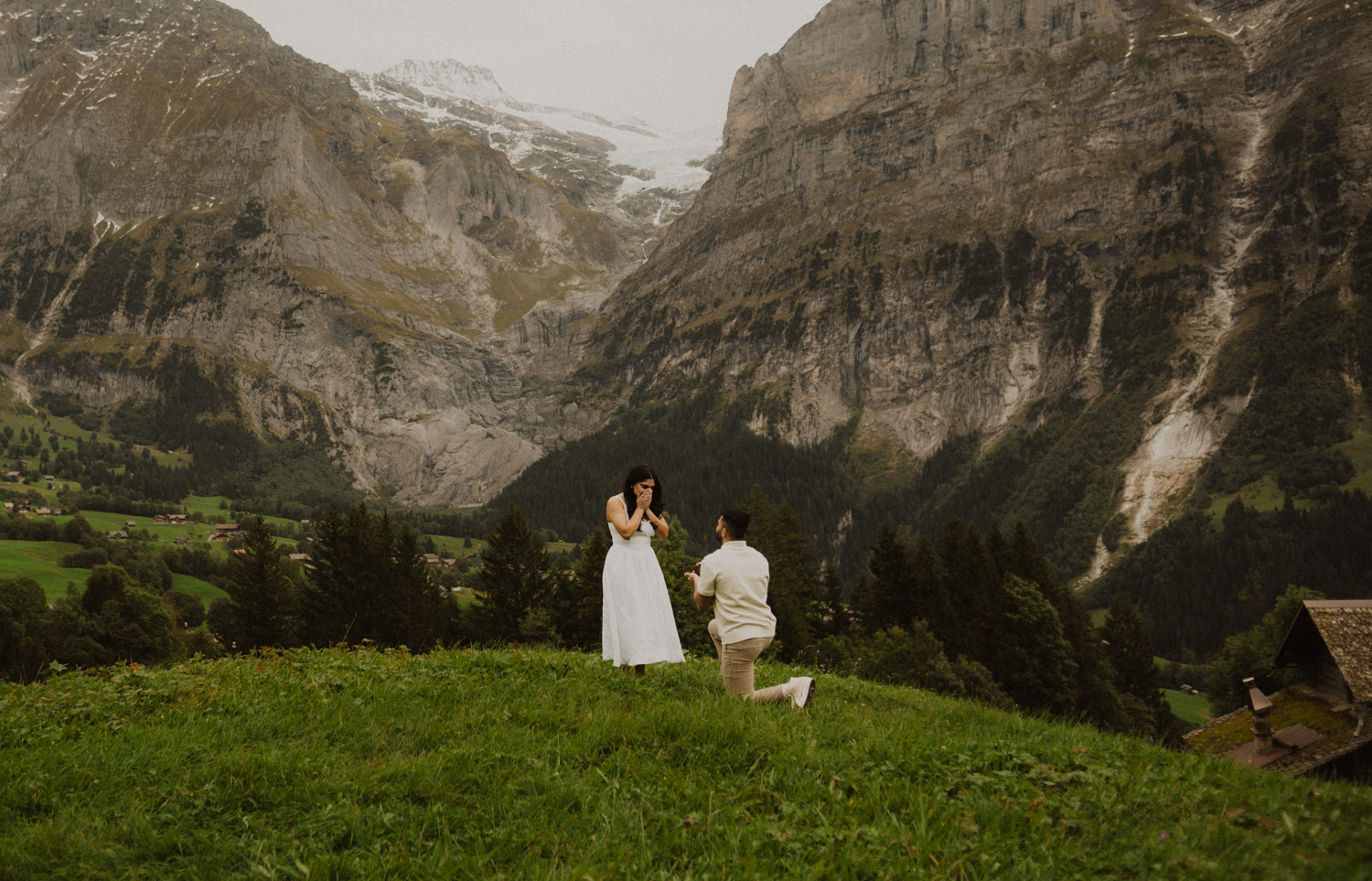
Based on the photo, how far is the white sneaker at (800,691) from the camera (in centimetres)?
1009

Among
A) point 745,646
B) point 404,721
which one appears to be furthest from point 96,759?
point 745,646

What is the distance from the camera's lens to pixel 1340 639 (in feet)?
73.4

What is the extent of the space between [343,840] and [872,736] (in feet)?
18.1

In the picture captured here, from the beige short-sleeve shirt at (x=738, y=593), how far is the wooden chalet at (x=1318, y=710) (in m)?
15.7

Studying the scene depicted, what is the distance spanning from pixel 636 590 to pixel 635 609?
0.30 meters

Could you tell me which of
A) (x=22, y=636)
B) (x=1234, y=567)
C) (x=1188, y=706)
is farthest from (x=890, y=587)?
(x=1234, y=567)

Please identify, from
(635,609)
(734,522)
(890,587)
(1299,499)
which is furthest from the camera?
(1299,499)

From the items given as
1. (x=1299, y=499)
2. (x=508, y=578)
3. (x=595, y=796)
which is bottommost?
(x=1299, y=499)

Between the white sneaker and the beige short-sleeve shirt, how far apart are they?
2.60ft

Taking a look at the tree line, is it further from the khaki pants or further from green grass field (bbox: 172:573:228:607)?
green grass field (bbox: 172:573:228:607)

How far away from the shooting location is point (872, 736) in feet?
27.6

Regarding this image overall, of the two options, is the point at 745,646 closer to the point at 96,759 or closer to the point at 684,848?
the point at 684,848

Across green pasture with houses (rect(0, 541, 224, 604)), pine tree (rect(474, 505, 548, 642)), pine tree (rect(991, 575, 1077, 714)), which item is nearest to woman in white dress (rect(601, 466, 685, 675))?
pine tree (rect(991, 575, 1077, 714))

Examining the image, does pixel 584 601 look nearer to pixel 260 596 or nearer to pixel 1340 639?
pixel 260 596
